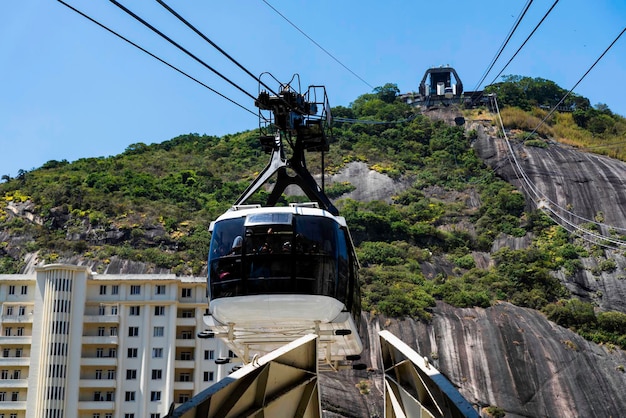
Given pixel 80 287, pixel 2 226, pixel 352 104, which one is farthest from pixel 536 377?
pixel 352 104

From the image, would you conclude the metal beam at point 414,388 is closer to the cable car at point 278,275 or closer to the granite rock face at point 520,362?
the cable car at point 278,275

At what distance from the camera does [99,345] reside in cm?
6128

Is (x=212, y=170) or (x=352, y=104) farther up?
(x=352, y=104)

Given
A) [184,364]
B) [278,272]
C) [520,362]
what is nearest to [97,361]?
[184,364]

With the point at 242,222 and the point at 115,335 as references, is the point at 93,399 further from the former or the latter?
the point at 242,222

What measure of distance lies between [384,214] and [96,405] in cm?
3618

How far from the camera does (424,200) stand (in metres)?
90.4

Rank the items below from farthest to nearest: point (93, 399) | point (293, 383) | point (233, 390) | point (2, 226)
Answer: point (2, 226), point (93, 399), point (293, 383), point (233, 390)

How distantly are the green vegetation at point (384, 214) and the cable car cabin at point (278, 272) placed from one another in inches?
1805

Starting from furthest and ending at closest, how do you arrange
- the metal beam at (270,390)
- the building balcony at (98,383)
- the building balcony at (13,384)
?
the building balcony at (98,383), the building balcony at (13,384), the metal beam at (270,390)

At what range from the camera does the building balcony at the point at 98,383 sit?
5931 centimetres

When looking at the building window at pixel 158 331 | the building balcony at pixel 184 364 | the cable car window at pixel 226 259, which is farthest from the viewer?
the building window at pixel 158 331

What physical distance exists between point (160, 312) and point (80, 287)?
223 inches

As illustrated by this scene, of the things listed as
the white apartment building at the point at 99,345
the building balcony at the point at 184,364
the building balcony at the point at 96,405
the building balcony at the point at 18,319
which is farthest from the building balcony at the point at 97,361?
the building balcony at the point at 18,319
